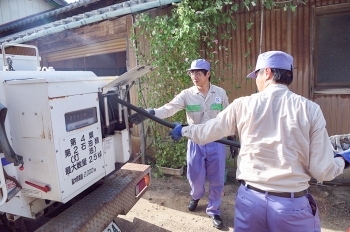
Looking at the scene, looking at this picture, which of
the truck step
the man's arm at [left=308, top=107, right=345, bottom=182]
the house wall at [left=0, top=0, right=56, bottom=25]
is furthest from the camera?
the house wall at [left=0, top=0, right=56, bottom=25]

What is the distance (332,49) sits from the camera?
4078 mm

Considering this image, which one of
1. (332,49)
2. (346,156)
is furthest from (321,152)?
(332,49)

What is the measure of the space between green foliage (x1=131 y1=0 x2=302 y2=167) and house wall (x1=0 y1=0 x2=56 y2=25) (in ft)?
29.2

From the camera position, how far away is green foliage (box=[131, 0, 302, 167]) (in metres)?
4.07

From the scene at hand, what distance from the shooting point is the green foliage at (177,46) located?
13.4ft

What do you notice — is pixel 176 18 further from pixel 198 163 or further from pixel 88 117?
pixel 88 117

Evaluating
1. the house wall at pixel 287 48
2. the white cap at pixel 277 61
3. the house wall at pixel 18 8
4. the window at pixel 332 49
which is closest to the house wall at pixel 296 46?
the house wall at pixel 287 48

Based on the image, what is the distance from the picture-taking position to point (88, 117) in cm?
217

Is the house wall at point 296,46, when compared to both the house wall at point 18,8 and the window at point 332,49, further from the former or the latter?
the house wall at point 18,8

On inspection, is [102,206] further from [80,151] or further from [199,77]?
[199,77]

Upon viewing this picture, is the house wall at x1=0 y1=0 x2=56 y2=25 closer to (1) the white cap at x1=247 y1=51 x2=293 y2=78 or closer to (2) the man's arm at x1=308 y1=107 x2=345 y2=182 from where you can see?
(1) the white cap at x1=247 y1=51 x2=293 y2=78

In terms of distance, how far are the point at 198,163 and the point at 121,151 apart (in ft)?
3.59

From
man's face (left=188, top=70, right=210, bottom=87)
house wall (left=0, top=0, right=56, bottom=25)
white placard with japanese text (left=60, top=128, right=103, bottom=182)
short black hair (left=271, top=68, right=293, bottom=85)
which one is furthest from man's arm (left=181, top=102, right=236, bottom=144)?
house wall (left=0, top=0, right=56, bottom=25)

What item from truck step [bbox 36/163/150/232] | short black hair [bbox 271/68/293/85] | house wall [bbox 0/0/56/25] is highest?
house wall [bbox 0/0/56/25]
